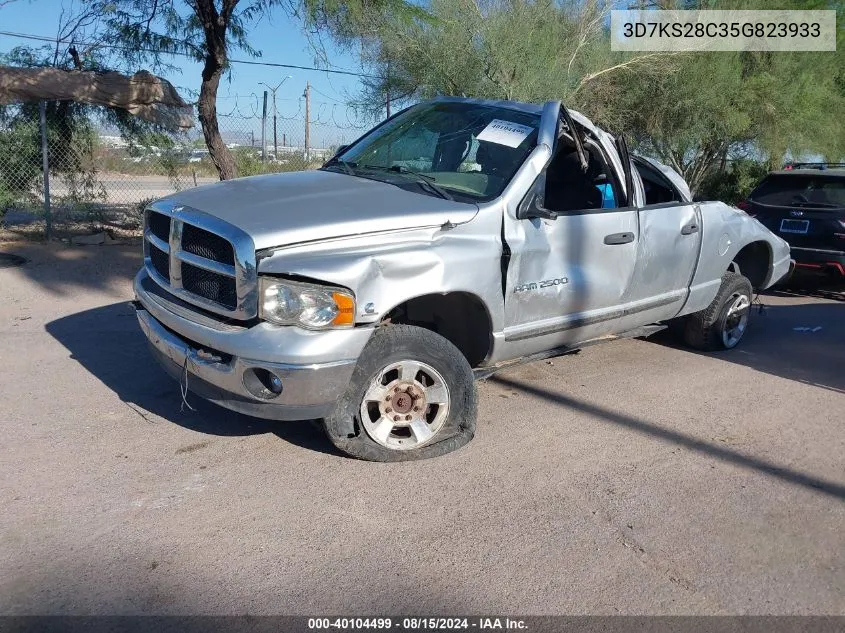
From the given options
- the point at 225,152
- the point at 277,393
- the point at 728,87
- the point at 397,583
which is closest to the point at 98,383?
the point at 277,393

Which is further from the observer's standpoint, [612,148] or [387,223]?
[612,148]

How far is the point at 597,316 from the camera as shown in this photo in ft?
17.3

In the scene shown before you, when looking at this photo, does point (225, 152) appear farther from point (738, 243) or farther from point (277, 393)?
point (277, 393)

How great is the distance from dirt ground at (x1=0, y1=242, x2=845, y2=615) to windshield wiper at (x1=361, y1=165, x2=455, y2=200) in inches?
59.3

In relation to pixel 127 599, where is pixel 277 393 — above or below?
above

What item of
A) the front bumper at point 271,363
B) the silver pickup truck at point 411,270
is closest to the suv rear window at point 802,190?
the silver pickup truck at point 411,270

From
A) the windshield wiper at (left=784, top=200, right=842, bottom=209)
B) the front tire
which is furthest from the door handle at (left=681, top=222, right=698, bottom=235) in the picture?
the windshield wiper at (left=784, top=200, right=842, bottom=209)

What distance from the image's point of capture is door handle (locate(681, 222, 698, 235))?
5.88 metres

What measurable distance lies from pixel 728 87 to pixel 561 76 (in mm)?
3842

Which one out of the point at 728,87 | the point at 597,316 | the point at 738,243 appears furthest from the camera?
the point at 728,87

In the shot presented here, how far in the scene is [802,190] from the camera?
30.9ft

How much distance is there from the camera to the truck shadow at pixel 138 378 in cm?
468

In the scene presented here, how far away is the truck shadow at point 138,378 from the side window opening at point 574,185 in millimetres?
2535

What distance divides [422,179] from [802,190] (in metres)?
6.60
